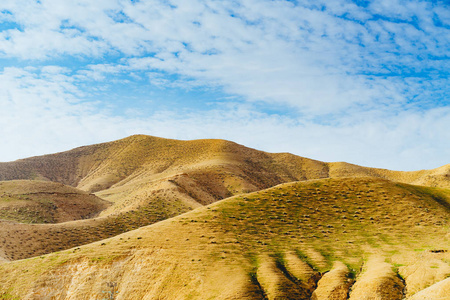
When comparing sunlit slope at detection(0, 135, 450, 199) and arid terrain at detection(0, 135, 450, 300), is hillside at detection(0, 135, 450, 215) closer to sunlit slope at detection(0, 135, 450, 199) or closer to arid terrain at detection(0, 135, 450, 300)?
sunlit slope at detection(0, 135, 450, 199)

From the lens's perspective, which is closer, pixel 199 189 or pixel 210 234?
pixel 210 234

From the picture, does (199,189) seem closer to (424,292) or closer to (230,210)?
(230,210)

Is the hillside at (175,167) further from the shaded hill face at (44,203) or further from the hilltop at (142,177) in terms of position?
the shaded hill face at (44,203)

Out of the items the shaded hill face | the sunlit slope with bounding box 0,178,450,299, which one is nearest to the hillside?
the shaded hill face

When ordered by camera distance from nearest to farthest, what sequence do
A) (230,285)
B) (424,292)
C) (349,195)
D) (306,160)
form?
(424,292), (230,285), (349,195), (306,160)

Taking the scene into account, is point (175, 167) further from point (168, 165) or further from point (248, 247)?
point (248, 247)

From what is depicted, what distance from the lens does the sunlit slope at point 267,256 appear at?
27234 millimetres

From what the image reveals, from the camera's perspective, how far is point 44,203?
261 ft

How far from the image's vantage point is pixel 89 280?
111 feet

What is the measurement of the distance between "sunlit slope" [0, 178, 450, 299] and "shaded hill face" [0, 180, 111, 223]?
125 feet

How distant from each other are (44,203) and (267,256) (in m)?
63.7

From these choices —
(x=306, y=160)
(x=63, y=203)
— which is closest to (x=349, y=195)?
(x=63, y=203)

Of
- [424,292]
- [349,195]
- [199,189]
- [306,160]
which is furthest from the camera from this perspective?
[306,160]

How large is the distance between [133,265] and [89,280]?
13.9 feet
